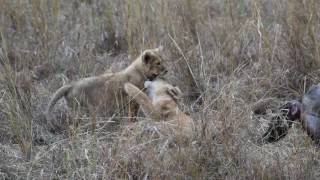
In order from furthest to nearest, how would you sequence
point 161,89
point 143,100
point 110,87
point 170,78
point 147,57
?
point 170,78 → point 147,57 → point 110,87 → point 161,89 → point 143,100

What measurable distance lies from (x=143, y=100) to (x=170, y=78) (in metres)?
0.71

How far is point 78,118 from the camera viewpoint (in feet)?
17.1

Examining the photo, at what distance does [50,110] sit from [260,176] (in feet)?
6.46

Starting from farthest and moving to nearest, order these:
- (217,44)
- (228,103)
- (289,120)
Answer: (217,44) < (289,120) < (228,103)

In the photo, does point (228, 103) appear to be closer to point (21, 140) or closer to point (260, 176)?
point (260, 176)

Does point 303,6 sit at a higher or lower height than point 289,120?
higher

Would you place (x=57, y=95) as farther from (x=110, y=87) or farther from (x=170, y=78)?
(x=170, y=78)

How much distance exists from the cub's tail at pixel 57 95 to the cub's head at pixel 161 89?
66 centimetres

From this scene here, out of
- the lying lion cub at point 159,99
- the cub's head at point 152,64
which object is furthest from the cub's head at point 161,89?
the cub's head at point 152,64

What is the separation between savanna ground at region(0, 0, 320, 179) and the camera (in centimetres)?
456

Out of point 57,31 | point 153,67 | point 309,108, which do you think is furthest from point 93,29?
point 309,108

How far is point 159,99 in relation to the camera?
18.5 ft

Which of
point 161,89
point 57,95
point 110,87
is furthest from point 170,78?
point 57,95

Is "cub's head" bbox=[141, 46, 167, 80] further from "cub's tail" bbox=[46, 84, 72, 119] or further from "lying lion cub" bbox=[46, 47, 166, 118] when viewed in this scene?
"cub's tail" bbox=[46, 84, 72, 119]
